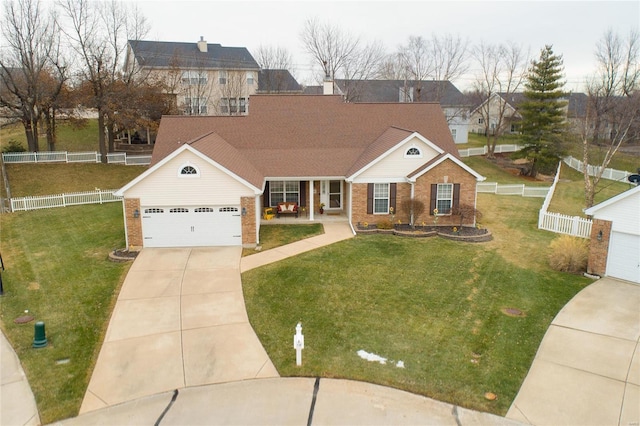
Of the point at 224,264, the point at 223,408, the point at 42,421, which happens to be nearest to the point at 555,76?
the point at 224,264

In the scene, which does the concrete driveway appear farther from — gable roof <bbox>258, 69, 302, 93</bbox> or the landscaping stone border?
gable roof <bbox>258, 69, 302, 93</bbox>

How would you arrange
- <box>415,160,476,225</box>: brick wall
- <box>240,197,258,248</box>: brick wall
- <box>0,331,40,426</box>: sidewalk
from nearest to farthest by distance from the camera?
<box>0,331,40,426</box>: sidewalk < <box>240,197,258,248</box>: brick wall < <box>415,160,476,225</box>: brick wall

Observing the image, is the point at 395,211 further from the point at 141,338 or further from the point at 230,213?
the point at 141,338

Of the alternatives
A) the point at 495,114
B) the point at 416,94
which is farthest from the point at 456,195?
the point at 495,114

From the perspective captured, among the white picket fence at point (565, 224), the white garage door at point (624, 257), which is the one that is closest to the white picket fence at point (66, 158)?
→ the white picket fence at point (565, 224)

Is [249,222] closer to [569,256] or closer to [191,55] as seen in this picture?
[569,256]

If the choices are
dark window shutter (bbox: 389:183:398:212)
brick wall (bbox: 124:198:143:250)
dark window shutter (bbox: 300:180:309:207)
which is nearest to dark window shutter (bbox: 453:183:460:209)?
dark window shutter (bbox: 389:183:398:212)
